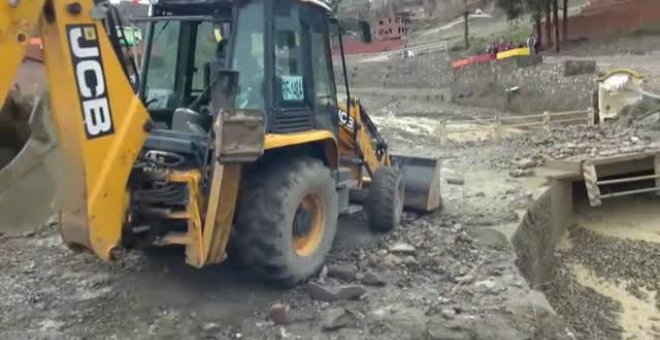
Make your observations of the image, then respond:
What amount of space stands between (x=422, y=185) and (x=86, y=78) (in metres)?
4.99

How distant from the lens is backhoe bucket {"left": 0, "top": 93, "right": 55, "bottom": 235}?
4.06 meters

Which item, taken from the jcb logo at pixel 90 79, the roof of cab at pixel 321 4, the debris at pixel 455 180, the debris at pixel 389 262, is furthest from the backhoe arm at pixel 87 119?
the debris at pixel 455 180

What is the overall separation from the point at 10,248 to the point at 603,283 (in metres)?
6.78

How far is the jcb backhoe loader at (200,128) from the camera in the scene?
4285 millimetres

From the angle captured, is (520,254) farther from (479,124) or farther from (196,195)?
(479,124)

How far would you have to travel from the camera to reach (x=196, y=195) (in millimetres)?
5035

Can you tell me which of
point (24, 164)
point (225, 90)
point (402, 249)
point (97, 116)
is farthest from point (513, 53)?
point (24, 164)

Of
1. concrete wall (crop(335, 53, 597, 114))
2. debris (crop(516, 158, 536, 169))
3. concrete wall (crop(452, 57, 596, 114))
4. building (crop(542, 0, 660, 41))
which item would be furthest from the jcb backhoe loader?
building (crop(542, 0, 660, 41))

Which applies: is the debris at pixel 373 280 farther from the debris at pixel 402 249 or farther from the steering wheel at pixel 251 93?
the steering wheel at pixel 251 93

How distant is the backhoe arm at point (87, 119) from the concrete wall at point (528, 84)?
1870cm

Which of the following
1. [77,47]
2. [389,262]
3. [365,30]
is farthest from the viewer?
[365,30]

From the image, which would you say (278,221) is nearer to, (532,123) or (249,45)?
(249,45)

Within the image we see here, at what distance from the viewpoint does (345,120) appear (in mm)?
7523

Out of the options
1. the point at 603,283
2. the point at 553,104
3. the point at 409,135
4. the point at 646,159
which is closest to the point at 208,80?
the point at 603,283
